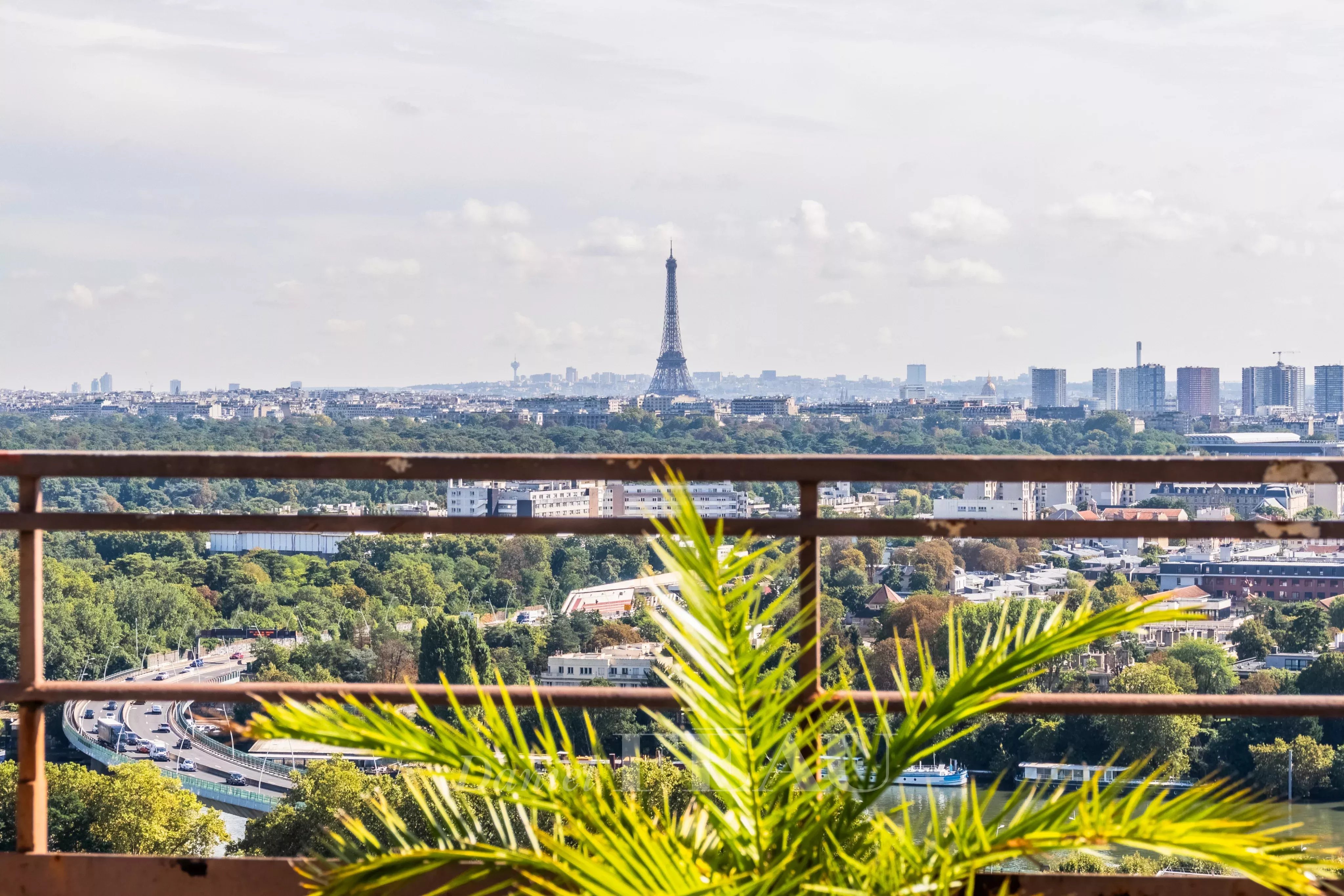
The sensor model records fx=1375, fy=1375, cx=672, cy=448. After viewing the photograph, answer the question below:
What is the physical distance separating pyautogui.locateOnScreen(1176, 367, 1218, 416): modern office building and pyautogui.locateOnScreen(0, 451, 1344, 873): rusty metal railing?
135 metres

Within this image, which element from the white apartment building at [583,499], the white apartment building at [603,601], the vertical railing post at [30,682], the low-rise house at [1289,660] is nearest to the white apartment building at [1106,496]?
the white apartment building at [583,499]

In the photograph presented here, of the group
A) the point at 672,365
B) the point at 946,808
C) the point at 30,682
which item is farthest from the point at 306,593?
the point at 672,365

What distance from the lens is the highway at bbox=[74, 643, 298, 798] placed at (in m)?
23.7

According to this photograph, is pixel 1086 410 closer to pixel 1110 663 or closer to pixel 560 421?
pixel 560 421

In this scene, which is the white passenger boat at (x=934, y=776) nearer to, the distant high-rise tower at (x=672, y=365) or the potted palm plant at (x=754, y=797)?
the potted palm plant at (x=754, y=797)

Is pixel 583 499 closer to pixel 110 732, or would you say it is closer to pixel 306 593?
pixel 306 593

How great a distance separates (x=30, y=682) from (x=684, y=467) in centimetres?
106

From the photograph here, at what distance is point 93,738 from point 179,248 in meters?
122

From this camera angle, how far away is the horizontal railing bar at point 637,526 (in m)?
1.93

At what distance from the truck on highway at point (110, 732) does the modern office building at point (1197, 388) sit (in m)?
118

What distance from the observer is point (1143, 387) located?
449ft

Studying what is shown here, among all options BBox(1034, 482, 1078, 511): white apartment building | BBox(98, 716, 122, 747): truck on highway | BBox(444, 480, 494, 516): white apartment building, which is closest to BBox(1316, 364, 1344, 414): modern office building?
BBox(1034, 482, 1078, 511): white apartment building

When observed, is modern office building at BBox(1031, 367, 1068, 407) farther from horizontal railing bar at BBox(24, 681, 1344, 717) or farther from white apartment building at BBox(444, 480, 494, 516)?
horizontal railing bar at BBox(24, 681, 1344, 717)

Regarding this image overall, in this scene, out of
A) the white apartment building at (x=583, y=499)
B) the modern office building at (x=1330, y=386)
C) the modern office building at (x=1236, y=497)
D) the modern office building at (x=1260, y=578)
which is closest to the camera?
the white apartment building at (x=583, y=499)
